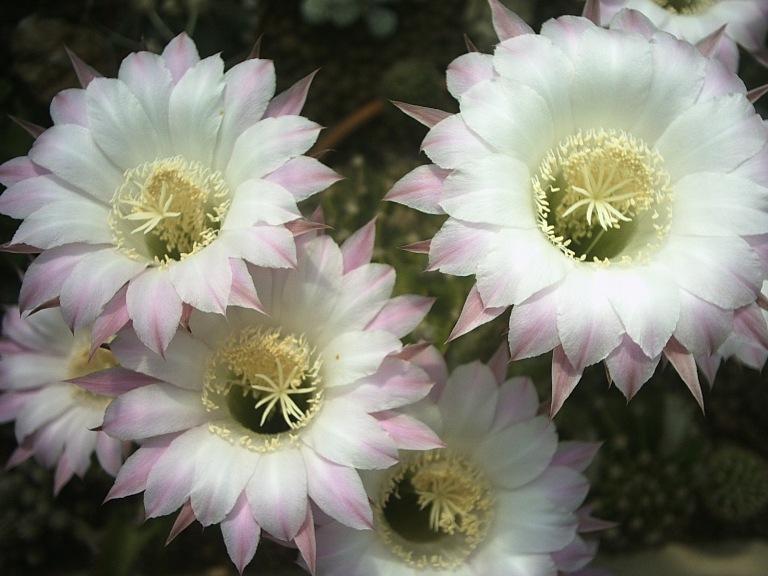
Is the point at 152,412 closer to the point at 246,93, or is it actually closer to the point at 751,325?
the point at 246,93

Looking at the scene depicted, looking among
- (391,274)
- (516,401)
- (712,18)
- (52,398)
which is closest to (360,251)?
(391,274)

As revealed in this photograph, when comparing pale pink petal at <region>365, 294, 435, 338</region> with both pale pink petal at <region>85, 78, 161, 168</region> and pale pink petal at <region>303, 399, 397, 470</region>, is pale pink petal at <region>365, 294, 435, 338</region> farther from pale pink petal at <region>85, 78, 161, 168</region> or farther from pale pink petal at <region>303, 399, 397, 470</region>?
pale pink petal at <region>85, 78, 161, 168</region>

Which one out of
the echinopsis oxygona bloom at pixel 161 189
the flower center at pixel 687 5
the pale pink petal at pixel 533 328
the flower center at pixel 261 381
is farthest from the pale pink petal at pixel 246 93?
the flower center at pixel 687 5

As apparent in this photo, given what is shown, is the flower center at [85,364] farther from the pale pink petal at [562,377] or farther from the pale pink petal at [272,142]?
the pale pink petal at [562,377]

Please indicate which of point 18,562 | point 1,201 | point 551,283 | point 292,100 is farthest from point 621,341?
point 18,562

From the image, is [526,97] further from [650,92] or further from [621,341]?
[621,341]

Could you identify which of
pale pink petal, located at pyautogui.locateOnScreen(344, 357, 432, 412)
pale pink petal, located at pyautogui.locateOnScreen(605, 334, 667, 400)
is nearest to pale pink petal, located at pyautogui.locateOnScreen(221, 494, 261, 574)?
pale pink petal, located at pyautogui.locateOnScreen(344, 357, 432, 412)
